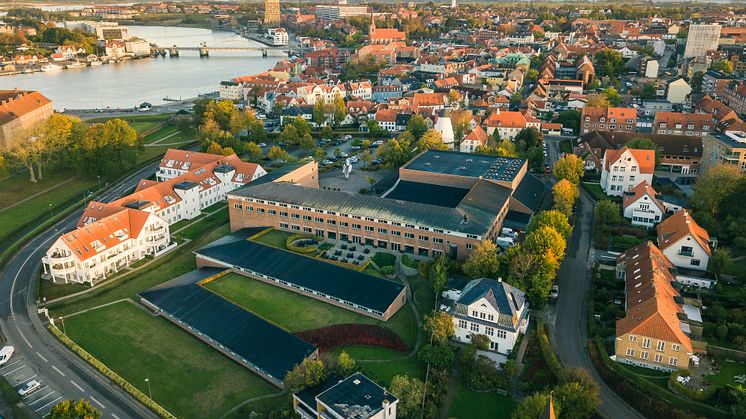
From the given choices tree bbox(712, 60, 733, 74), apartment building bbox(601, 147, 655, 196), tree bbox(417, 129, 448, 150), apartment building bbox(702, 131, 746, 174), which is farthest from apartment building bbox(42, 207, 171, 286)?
tree bbox(712, 60, 733, 74)

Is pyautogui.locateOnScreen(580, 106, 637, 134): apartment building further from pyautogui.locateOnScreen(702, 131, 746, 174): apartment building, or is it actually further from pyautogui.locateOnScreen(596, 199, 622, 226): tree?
pyautogui.locateOnScreen(596, 199, 622, 226): tree

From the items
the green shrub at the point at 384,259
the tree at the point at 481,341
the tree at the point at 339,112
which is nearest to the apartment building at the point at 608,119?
the tree at the point at 339,112

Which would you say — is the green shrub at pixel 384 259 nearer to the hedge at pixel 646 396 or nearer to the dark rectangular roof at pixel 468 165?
the dark rectangular roof at pixel 468 165

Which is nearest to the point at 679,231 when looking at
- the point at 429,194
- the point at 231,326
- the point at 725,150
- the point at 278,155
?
the point at 725,150

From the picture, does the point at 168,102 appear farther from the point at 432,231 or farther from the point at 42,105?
the point at 432,231

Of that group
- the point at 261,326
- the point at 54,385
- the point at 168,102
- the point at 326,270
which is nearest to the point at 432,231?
the point at 326,270

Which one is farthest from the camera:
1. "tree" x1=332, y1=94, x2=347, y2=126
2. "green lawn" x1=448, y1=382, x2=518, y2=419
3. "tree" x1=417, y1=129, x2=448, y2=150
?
"tree" x1=332, y1=94, x2=347, y2=126

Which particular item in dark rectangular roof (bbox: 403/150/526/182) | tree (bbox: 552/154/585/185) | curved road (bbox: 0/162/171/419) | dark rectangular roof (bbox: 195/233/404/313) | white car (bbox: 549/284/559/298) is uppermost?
dark rectangular roof (bbox: 403/150/526/182)
